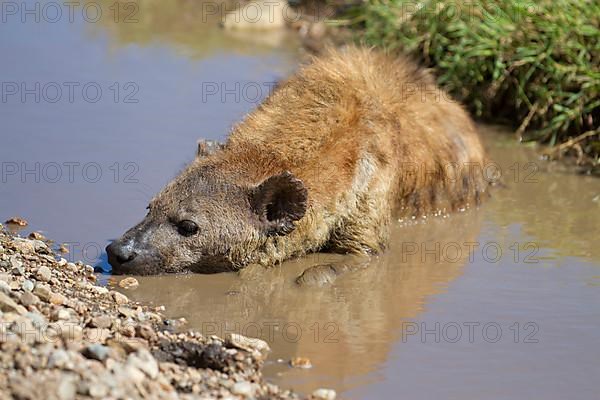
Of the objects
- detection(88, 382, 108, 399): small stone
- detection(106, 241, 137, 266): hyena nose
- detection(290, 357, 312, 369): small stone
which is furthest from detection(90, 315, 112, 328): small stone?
detection(106, 241, 137, 266): hyena nose

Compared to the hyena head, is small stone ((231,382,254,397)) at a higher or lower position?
lower

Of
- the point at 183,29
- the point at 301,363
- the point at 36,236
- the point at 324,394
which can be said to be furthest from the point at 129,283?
the point at 183,29

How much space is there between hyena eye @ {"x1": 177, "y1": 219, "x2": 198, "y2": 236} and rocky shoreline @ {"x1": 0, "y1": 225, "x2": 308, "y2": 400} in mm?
690

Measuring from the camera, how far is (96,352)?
491 centimetres

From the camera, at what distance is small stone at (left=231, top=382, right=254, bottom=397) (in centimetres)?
507

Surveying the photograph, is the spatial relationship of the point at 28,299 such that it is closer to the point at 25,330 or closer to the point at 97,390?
the point at 25,330

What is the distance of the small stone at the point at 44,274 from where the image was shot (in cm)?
611

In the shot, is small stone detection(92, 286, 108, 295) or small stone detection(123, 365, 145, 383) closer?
small stone detection(123, 365, 145, 383)

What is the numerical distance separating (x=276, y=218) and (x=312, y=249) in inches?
16.8

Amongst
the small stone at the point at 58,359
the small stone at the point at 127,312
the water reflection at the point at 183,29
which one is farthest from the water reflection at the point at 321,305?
the water reflection at the point at 183,29

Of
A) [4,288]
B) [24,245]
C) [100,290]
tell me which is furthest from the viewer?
[24,245]

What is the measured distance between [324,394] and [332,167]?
248 cm

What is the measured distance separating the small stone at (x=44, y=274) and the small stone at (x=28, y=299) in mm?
495

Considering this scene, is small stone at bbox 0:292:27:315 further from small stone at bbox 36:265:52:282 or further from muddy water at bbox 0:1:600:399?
muddy water at bbox 0:1:600:399
